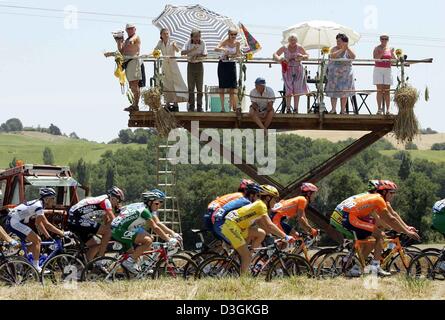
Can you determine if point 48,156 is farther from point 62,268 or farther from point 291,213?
point 62,268

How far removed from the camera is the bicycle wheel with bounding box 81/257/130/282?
59.8 ft

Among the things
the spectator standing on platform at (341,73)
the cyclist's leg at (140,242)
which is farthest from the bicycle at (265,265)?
the spectator standing on platform at (341,73)

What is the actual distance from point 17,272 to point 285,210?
516cm

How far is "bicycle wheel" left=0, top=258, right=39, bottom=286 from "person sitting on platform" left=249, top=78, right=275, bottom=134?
23.4ft

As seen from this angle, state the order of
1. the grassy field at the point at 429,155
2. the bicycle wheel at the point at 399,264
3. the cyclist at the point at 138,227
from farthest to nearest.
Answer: the grassy field at the point at 429,155 → the bicycle wheel at the point at 399,264 → the cyclist at the point at 138,227

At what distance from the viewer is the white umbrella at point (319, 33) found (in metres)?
26.4

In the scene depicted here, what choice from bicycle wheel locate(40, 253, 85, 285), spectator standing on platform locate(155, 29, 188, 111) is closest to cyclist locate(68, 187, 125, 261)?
bicycle wheel locate(40, 253, 85, 285)

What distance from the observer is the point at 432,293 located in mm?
16781

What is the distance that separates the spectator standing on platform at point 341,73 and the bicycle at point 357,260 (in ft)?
16.4

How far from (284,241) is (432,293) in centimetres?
296

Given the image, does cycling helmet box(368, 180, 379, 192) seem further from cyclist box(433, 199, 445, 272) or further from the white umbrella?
the white umbrella

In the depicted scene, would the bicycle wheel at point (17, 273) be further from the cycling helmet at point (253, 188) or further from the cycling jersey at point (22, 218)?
the cycling helmet at point (253, 188)
